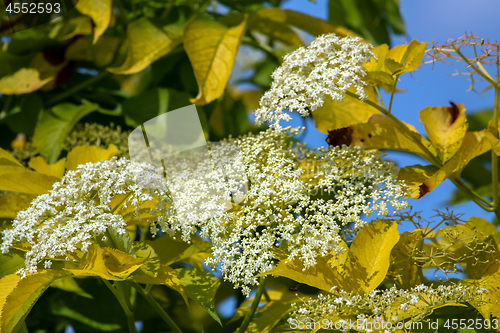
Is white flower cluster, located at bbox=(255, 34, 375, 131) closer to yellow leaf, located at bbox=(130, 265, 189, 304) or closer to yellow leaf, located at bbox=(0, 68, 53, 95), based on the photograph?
yellow leaf, located at bbox=(130, 265, 189, 304)

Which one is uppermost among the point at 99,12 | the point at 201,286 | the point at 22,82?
the point at 99,12

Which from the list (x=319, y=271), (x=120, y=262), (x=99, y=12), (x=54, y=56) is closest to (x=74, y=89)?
(x=54, y=56)

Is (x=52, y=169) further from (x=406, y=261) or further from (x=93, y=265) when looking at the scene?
(x=406, y=261)

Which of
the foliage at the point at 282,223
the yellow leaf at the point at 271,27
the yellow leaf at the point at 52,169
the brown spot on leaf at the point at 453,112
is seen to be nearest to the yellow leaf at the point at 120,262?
the foliage at the point at 282,223

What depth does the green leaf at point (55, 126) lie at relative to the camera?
0.84 metres

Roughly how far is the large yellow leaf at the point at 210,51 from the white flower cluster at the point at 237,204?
0.16m

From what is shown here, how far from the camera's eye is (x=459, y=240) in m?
0.58

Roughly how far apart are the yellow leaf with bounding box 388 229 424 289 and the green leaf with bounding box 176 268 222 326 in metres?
0.23

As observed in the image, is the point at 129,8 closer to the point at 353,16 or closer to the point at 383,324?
the point at 353,16

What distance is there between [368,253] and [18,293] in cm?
40

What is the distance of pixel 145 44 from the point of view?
32.8 inches

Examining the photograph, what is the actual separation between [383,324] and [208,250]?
→ 10.0 inches

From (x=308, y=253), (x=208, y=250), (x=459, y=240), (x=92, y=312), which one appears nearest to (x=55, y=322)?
(x=92, y=312)

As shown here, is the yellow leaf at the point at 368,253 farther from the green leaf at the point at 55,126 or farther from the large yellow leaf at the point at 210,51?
the green leaf at the point at 55,126
